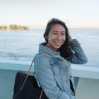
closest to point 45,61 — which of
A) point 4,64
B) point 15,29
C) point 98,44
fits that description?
point 4,64

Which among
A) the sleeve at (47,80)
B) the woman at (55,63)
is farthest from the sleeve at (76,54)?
the sleeve at (47,80)

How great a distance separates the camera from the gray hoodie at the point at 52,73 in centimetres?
146

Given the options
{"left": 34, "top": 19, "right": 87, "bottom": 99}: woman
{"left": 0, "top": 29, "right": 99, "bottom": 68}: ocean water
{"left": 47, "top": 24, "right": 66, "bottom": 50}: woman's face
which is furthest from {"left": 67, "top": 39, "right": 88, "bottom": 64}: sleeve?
{"left": 0, "top": 29, "right": 99, "bottom": 68}: ocean water

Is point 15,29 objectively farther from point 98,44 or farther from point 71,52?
point 71,52

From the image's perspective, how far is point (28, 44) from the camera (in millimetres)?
2672

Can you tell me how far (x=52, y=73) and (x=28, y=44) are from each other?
47.4 inches

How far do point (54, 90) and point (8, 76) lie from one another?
1024mm

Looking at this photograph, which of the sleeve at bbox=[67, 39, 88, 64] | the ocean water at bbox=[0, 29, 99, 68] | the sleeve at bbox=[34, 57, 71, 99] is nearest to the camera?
the sleeve at bbox=[34, 57, 71, 99]

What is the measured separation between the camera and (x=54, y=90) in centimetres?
146

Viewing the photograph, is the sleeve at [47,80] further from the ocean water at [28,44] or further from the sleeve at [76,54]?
the ocean water at [28,44]

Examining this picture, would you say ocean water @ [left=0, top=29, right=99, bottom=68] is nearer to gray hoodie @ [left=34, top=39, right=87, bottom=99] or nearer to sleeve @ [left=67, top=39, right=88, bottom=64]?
sleeve @ [left=67, top=39, right=88, bottom=64]

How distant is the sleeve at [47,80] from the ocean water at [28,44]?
3.07 feet

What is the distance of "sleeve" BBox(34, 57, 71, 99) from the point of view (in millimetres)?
1457

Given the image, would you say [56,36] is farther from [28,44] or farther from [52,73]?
[28,44]
